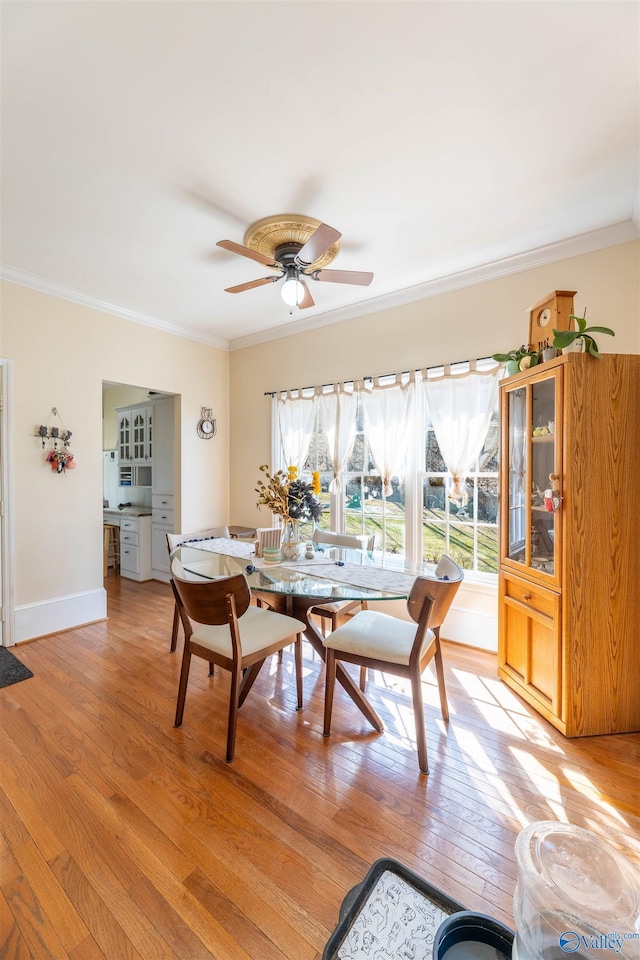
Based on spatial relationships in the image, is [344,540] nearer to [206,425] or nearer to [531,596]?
[531,596]

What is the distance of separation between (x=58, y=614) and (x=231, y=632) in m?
2.43

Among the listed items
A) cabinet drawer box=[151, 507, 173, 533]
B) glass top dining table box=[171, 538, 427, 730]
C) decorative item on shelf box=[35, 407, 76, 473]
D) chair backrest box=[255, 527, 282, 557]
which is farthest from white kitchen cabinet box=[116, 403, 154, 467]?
glass top dining table box=[171, 538, 427, 730]

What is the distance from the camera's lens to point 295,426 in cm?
431

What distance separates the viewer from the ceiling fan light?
2.51 metres

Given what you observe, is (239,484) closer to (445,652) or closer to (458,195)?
(445,652)

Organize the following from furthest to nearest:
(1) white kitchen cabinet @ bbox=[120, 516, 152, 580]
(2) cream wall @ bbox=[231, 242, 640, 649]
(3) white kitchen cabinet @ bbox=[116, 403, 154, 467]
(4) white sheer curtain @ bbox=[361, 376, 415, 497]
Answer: (3) white kitchen cabinet @ bbox=[116, 403, 154, 467], (1) white kitchen cabinet @ bbox=[120, 516, 152, 580], (4) white sheer curtain @ bbox=[361, 376, 415, 497], (2) cream wall @ bbox=[231, 242, 640, 649]

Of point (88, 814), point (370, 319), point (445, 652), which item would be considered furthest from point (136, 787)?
point (370, 319)

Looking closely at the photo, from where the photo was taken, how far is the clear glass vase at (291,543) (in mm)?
2643

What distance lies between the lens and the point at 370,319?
377 cm

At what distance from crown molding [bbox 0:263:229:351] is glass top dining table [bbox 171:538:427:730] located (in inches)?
96.6

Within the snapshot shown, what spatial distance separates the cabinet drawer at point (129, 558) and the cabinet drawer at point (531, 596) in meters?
4.27

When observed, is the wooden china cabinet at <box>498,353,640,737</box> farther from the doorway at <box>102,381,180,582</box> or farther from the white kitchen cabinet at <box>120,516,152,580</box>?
the white kitchen cabinet at <box>120,516,152,580</box>

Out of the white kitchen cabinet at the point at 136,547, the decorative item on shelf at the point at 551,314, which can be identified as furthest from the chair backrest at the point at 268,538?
the white kitchen cabinet at the point at 136,547

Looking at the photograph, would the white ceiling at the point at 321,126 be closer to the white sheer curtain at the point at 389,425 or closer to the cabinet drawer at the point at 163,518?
the white sheer curtain at the point at 389,425
